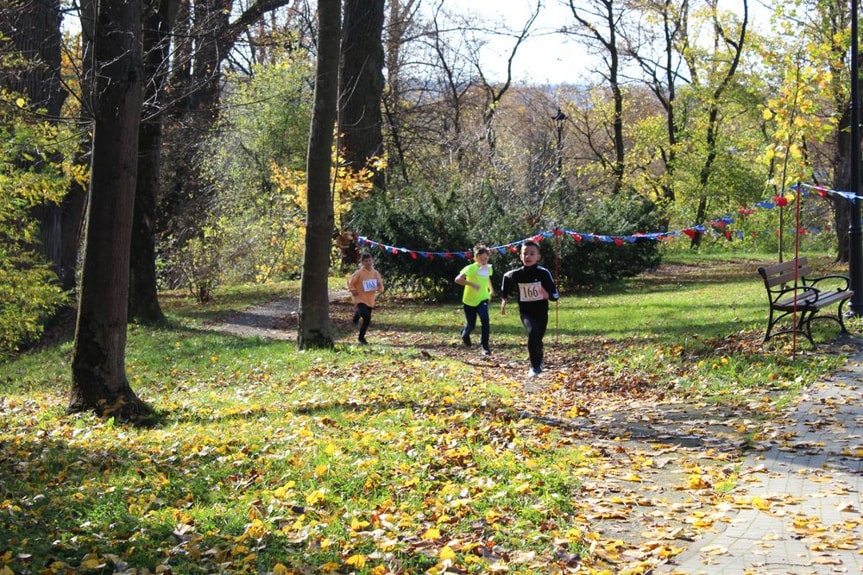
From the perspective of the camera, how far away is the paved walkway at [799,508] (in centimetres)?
507

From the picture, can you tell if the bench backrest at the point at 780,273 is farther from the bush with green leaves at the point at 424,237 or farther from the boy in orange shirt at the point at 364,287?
the bush with green leaves at the point at 424,237

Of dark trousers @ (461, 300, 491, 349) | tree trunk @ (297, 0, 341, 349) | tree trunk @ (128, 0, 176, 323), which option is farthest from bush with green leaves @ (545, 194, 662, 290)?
tree trunk @ (297, 0, 341, 349)

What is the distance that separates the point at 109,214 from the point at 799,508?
7.13 meters

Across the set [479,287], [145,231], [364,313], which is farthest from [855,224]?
[145,231]

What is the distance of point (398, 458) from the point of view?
7258 millimetres

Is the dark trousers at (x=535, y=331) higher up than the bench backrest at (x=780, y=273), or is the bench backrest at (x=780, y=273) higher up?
the bench backrest at (x=780, y=273)

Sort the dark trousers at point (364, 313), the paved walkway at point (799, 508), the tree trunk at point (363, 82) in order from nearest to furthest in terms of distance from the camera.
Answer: the paved walkway at point (799, 508), the dark trousers at point (364, 313), the tree trunk at point (363, 82)

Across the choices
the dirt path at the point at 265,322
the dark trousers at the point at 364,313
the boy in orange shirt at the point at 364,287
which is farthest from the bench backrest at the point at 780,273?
the dirt path at the point at 265,322

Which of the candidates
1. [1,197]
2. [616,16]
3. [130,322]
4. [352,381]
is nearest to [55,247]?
[130,322]

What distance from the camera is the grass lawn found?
5270mm

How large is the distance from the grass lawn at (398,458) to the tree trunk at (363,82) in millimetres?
15567

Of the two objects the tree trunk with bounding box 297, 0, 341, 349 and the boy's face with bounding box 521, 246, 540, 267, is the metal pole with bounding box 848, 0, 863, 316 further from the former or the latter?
the tree trunk with bounding box 297, 0, 341, 349

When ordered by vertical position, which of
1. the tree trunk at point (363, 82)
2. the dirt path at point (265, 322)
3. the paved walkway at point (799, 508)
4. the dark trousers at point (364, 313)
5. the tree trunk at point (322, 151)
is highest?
the tree trunk at point (363, 82)

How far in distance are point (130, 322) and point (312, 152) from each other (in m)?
7.25
